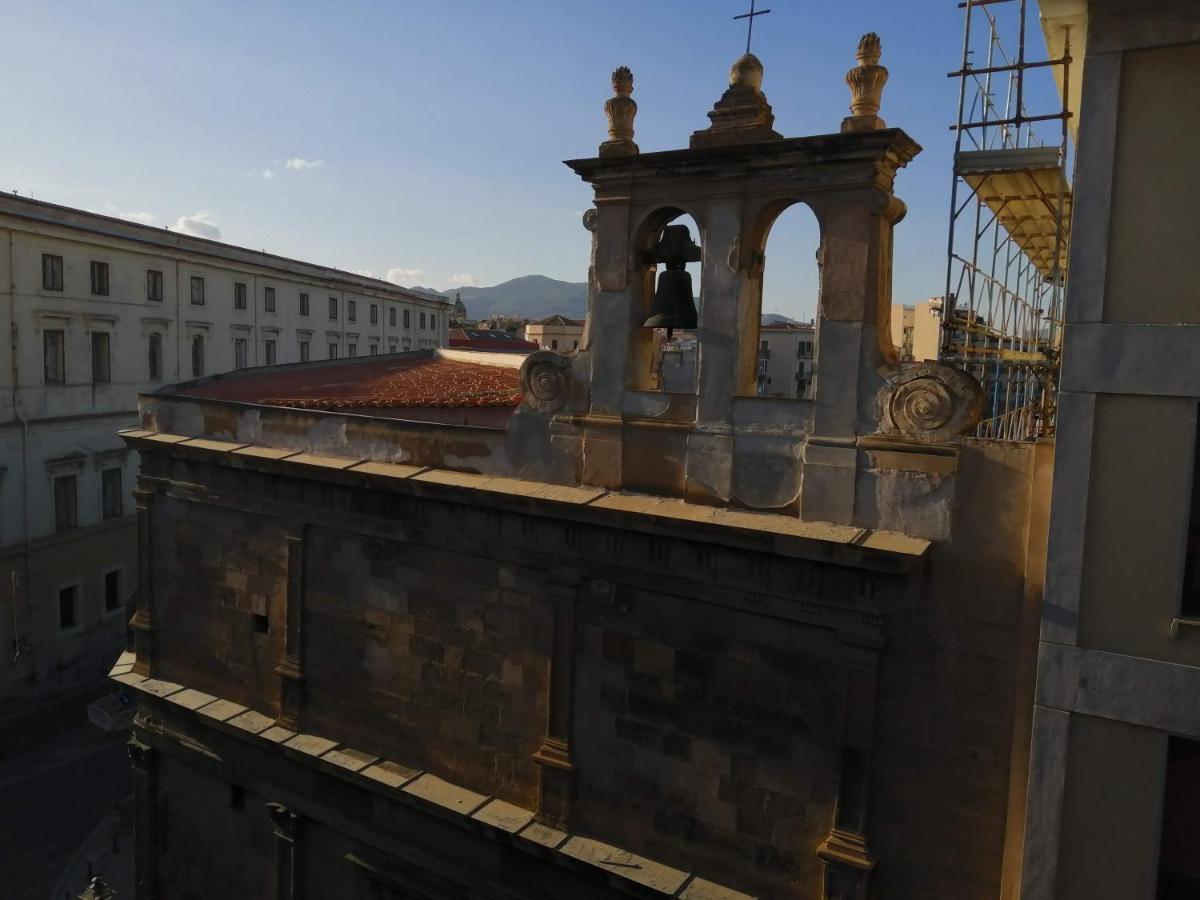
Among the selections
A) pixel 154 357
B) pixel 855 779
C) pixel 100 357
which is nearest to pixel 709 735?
pixel 855 779

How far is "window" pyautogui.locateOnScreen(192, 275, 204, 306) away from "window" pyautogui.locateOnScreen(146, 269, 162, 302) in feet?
5.35

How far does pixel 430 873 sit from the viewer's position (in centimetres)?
1070

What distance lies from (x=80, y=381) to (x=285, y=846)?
21.8m

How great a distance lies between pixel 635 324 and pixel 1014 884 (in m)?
6.14

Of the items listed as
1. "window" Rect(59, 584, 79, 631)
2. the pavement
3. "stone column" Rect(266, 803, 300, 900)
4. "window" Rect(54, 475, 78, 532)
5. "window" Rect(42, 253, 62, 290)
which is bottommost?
the pavement

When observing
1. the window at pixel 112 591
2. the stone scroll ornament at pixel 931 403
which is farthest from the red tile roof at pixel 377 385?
the window at pixel 112 591

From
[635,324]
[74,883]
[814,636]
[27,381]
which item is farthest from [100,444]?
[814,636]

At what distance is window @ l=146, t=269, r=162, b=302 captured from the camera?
101 ft

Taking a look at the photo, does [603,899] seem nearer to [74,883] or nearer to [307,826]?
[307,826]

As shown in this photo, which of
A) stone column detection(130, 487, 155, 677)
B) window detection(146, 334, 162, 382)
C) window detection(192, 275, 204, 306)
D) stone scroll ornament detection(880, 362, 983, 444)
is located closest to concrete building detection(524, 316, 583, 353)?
window detection(192, 275, 204, 306)

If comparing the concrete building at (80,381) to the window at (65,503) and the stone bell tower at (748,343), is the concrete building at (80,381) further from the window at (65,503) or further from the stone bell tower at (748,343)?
the stone bell tower at (748,343)

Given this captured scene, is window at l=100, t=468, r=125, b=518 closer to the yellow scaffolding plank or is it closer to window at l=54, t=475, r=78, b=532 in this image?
window at l=54, t=475, r=78, b=532

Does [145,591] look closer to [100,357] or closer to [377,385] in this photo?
[377,385]

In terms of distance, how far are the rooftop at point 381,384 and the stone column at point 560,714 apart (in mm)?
2987
